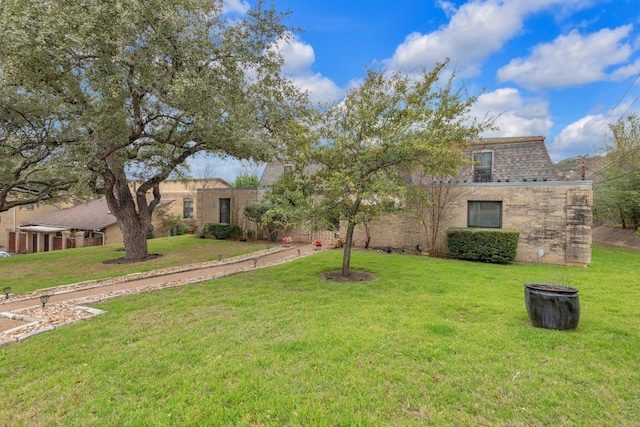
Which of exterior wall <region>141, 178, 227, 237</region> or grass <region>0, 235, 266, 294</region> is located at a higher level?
exterior wall <region>141, 178, 227, 237</region>

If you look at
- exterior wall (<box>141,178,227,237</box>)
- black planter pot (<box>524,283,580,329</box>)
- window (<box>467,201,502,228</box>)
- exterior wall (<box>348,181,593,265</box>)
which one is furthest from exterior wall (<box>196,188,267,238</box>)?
black planter pot (<box>524,283,580,329</box>)

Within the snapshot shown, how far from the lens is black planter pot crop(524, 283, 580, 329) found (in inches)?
198

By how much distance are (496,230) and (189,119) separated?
11.8 m

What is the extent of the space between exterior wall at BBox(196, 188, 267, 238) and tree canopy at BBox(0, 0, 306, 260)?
729 cm

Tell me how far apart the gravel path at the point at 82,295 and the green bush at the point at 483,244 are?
6903mm

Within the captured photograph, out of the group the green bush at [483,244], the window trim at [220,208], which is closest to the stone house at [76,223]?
the window trim at [220,208]

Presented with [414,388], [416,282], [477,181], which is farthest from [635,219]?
[414,388]

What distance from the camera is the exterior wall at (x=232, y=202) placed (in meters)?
19.1

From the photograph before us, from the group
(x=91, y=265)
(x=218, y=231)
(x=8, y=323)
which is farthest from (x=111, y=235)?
(x=8, y=323)

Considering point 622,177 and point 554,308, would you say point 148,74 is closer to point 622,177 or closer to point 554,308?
point 554,308

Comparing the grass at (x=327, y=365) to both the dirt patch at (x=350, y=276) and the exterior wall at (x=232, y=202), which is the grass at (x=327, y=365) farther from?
the exterior wall at (x=232, y=202)

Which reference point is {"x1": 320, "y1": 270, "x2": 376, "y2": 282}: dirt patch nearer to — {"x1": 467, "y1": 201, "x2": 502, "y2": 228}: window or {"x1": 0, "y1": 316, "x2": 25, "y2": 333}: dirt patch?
{"x1": 0, "y1": 316, "x2": 25, "y2": 333}: dirt patch

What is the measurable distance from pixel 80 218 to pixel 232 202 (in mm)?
15984

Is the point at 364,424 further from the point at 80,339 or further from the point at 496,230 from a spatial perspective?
the point at 496,230
